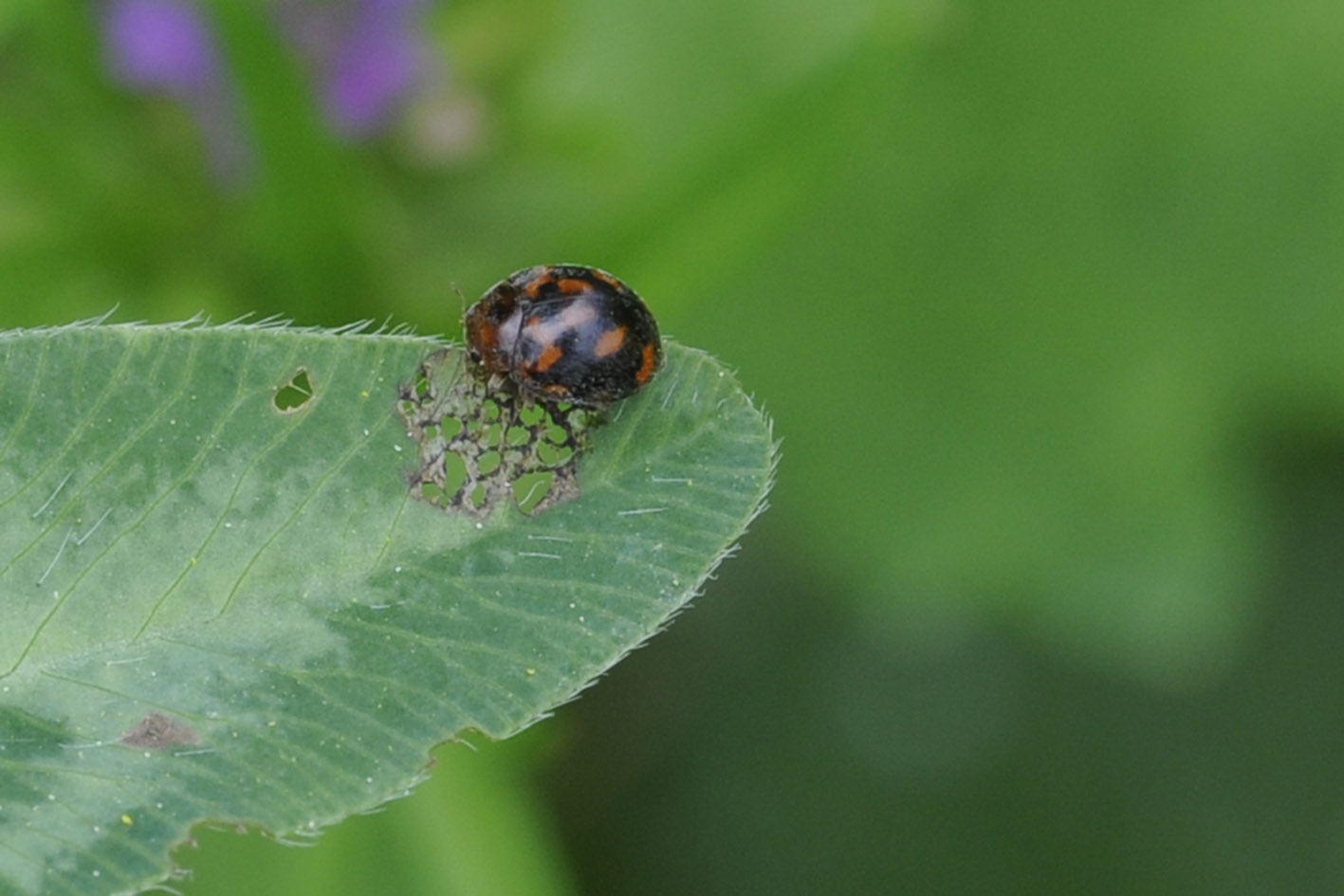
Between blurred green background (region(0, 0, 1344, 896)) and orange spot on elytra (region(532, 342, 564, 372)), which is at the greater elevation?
blurred green background (region(0, 0, 1344, 896))

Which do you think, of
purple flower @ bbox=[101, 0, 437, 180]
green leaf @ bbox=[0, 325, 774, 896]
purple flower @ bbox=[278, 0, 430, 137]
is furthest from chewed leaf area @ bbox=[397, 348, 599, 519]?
purple flower @ bbox=[278, 0, 430, 137]

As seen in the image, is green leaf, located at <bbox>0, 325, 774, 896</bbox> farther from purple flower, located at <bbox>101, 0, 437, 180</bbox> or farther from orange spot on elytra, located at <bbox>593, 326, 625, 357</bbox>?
purple flower, located at <bbox>101, 0, 437, 180</bbox>

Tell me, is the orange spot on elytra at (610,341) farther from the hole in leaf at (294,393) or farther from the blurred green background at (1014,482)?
the blurred green background at (1014,482)

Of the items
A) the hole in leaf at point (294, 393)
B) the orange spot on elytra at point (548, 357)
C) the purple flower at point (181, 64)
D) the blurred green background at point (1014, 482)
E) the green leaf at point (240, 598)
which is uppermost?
the purple flower at point (181, 64)

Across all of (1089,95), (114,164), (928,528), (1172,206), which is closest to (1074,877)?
(928,528)

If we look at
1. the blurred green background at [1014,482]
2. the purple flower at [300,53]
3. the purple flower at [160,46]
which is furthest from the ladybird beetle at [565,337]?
the blurred green background at [1014,482]
